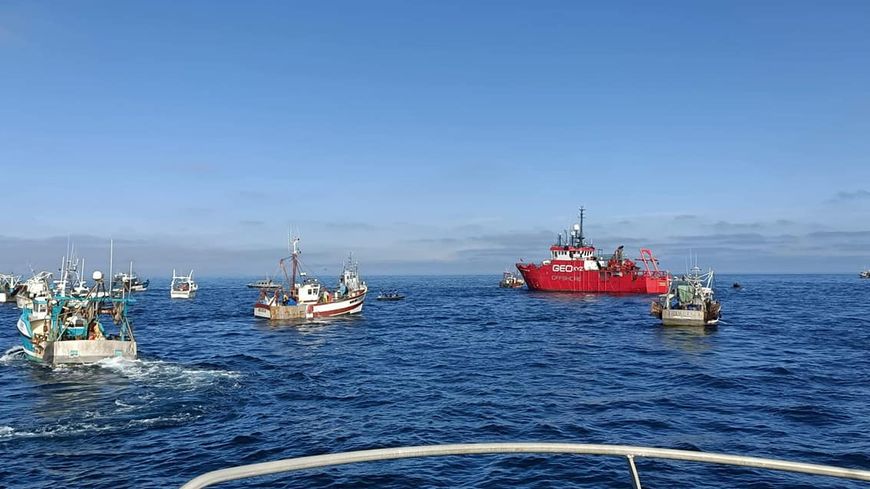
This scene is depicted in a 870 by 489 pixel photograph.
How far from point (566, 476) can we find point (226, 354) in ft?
109

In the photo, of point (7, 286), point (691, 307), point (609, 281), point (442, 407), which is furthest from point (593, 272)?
point (7, 286)

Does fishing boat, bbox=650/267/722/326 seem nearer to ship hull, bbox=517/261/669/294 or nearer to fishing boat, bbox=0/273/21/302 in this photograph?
ship hull, bbox=517/261/669/294

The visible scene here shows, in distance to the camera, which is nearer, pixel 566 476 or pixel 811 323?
pixel 566 476

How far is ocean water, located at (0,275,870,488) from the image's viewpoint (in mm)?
18000

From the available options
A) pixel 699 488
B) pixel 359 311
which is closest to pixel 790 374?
pixel 699 488

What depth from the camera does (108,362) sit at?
36.0m

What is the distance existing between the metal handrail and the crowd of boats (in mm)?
36706

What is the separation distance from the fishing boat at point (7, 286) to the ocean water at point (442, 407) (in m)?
73.5

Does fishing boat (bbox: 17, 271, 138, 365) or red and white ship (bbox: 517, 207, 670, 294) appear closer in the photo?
fishing boat (bbox: 17, 271, 138, 365)

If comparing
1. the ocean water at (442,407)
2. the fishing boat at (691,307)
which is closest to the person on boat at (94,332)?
the ocean water at (442,407)

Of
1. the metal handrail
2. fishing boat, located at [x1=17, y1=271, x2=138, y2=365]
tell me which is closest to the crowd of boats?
fishing boat, located at [x1=17, y1=271, x2=138, y2=365]

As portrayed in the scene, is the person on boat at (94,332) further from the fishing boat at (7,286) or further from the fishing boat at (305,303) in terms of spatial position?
the fishing boat at (7,286)

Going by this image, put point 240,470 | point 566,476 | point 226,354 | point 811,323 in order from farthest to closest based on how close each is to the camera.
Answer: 1. point 811,323
2. point 226,354
3. point 566,476
4. point 240,470

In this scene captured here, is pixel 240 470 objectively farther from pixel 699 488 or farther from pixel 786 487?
pixel 786 487
